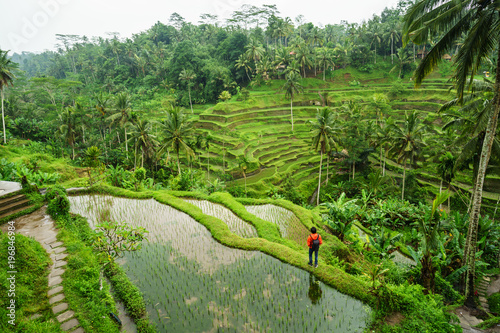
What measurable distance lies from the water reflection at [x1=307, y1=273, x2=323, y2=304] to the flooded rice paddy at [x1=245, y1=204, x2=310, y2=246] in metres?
3.14

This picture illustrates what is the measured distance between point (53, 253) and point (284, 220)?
321 inches

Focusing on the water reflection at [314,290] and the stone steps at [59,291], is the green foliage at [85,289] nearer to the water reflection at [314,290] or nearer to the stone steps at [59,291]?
the stone steps at [59,291]

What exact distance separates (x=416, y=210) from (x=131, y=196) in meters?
15.9

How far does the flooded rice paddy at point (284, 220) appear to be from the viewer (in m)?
10.3

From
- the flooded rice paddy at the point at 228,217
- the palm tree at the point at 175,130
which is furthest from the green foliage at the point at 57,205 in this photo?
the palm tree at the point at 175,130

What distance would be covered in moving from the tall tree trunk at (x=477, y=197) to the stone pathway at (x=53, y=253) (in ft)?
33.0

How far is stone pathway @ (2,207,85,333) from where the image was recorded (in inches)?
188

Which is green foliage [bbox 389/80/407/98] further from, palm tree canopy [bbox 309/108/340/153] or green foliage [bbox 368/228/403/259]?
green foliage [bbox 368/228/403/259]

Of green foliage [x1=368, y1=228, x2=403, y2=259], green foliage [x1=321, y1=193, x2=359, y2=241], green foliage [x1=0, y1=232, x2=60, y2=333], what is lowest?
green foliage [x1=368, y1=228, x2=403, y2=259]

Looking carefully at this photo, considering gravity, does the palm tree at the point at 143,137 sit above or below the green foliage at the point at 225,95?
below

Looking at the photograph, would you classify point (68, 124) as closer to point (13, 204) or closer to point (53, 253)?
point (13, 204)

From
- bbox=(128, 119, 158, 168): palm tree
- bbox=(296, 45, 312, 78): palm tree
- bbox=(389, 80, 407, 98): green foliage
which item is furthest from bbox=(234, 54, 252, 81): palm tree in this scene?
bbox=(128, 119, 158, 168): palm tree

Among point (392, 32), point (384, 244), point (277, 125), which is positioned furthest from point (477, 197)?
point (392, 32)

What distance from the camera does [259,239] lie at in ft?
28.7
